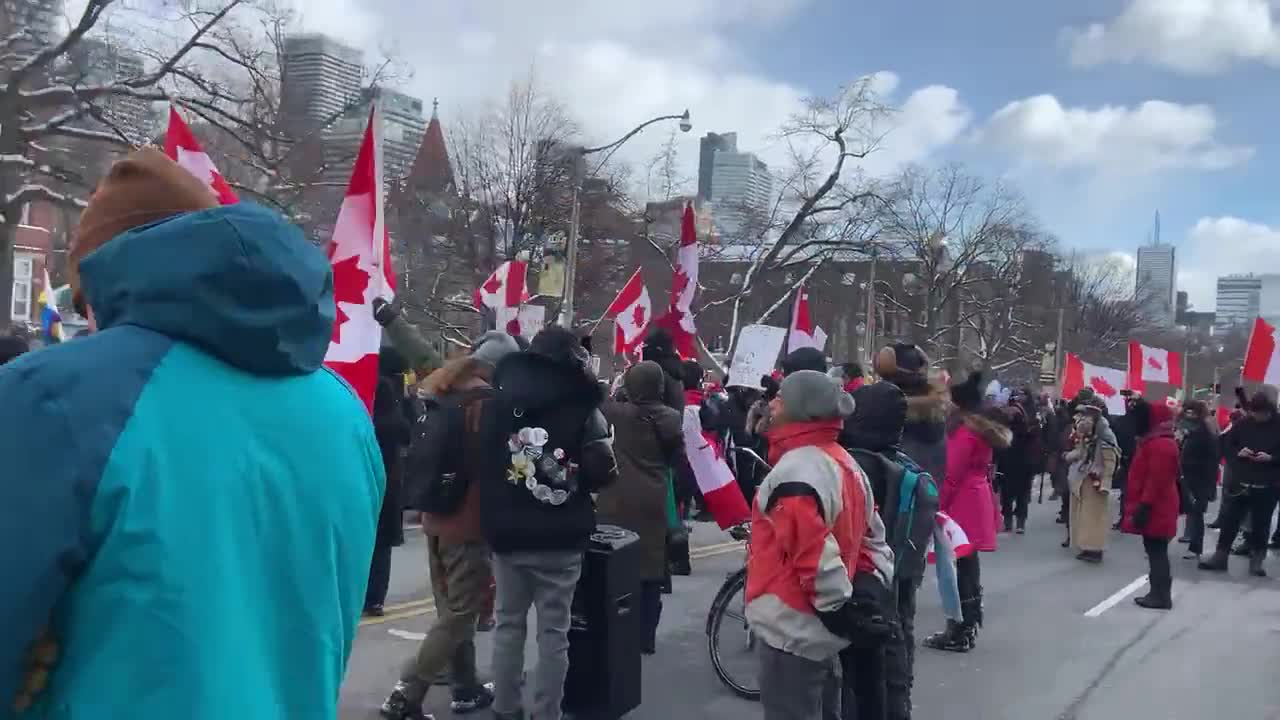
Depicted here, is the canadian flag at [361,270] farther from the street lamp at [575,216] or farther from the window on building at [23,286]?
the window on building at [23,286]

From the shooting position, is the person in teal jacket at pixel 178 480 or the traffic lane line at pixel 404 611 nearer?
the person in teal jacket at pixel 178 480

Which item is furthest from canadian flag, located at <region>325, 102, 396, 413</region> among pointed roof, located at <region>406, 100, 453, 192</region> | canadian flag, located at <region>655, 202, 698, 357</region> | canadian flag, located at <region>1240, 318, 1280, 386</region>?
pointed roof, located at <region>406, 100, 453, 192</region>

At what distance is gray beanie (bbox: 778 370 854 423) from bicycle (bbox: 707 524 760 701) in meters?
2.31

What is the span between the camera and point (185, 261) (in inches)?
57.6

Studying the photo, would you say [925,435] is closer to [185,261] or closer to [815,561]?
[815,561]

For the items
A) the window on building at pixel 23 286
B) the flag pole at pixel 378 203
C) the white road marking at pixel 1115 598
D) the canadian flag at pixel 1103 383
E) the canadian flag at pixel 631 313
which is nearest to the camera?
the flag pole at pixel 378 203

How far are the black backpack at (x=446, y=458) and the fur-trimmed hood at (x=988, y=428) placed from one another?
13.3 ft

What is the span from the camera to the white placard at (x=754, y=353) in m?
Answer: 12.4

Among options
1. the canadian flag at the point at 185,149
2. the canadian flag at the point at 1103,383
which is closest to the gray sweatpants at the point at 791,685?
the canadian flag at the point at 185,149

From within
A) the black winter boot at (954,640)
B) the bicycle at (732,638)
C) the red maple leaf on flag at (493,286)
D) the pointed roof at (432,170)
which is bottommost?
the black winter boot at (954,640)

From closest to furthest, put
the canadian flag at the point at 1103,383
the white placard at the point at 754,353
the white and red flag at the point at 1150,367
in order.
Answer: the white placard at the point at 754,353 → the white and red flag at the point at 1150,367 → the canadian flag at the point at 1103,383

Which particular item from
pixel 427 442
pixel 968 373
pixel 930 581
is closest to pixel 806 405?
pixel 427 442

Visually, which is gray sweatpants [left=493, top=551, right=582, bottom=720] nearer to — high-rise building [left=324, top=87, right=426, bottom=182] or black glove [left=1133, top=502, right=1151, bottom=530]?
black glove [left=1133, top=502, right=1151, bottom=530]

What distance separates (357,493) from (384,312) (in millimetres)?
3133
